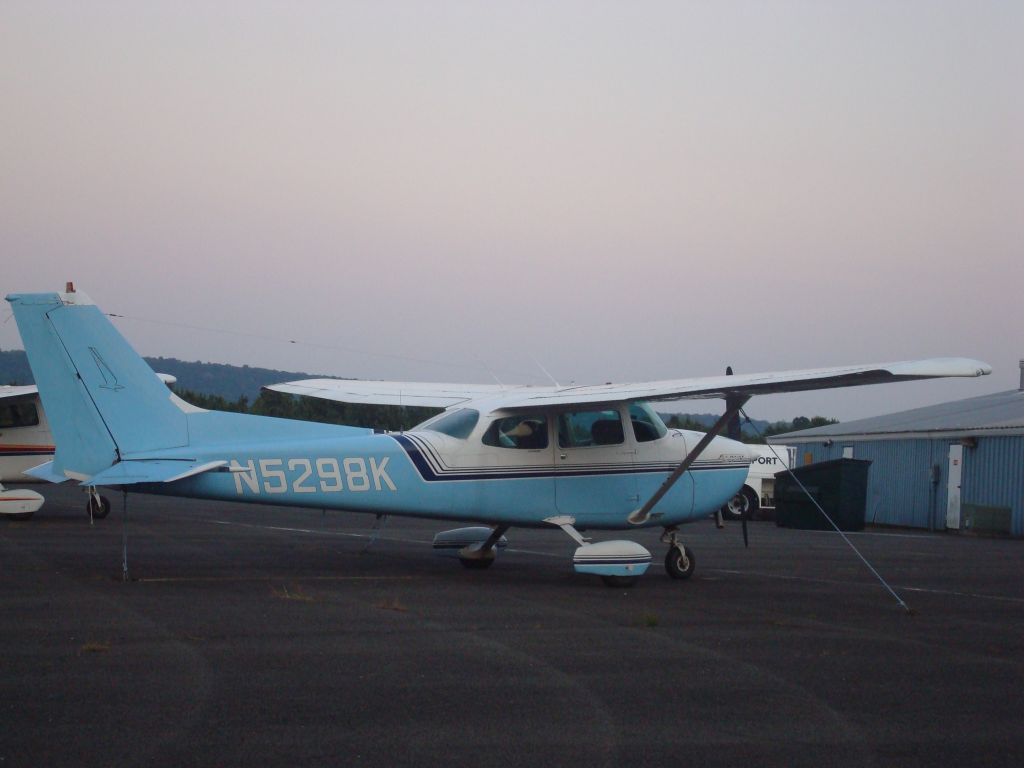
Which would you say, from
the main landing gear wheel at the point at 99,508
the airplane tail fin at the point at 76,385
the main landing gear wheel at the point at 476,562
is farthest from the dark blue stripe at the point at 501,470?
the main landing gear wheel at the point at 99,508

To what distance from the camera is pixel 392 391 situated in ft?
50.3

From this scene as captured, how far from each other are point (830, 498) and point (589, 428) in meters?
18.4

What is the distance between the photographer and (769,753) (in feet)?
17.5

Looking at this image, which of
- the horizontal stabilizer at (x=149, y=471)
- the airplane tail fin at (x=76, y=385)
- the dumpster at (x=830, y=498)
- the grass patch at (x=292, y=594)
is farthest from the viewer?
the dumpster at (x=830, y=498)

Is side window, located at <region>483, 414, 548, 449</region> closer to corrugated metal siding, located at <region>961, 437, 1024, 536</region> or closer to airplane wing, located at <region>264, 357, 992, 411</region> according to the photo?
airplane wing, located at <region>264, 357, 992, 411</region>

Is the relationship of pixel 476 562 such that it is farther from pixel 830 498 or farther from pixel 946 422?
pixel 946 422

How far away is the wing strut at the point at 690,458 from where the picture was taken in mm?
11953

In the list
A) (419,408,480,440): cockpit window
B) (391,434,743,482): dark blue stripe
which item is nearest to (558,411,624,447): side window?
(391,434,743,482): dark blue stripe

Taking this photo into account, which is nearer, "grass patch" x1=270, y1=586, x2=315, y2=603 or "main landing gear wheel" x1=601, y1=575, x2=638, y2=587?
"grass patch" x1=270, y1=586, x2=315, y2=603

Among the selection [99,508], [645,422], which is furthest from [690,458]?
[99,508]

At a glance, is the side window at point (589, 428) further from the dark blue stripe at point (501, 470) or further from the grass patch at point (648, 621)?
the grass patch at point (648, 621)

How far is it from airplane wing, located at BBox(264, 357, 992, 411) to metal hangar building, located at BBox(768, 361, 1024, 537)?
18.0m

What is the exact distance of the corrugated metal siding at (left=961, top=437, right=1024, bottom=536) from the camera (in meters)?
27.3

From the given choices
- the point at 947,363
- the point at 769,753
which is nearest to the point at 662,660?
the point at 769,753
